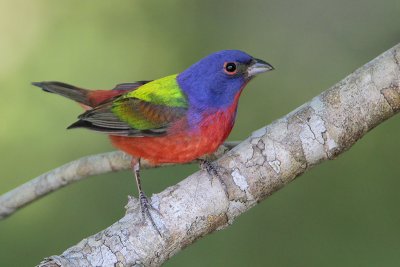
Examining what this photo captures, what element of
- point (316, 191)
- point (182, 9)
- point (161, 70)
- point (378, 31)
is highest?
point (182, 9)

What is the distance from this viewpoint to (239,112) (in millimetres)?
6941

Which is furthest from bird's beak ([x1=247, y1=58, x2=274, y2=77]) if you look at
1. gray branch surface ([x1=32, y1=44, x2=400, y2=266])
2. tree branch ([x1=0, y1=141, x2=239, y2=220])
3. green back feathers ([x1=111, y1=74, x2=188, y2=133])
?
gray branch surface ([x1=32, y1=44, x2=400, y2=266])

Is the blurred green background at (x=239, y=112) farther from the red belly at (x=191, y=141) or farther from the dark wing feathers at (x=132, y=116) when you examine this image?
the red belly at (x=191, y=141)

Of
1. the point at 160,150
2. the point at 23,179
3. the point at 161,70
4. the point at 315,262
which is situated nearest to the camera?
the point at 160,150

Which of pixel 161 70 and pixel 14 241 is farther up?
pixel 161 70

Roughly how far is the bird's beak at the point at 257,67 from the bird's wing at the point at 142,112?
Result: 1.47 ft

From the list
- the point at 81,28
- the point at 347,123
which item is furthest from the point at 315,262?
the point at 81,28

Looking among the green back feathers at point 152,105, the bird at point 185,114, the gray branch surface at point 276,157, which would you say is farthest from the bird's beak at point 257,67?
the gray branch surface at point 276,157

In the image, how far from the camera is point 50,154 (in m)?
6.93

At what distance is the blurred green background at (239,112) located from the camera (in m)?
6.01

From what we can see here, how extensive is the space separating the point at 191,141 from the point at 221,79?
44cm

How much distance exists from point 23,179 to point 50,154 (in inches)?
14.4

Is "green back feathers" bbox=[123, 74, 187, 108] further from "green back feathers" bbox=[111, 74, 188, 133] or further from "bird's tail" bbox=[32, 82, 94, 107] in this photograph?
"bird's tail" bbox=[32, 82, 94, 107]

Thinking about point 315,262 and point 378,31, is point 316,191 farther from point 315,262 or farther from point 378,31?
point 378,31
